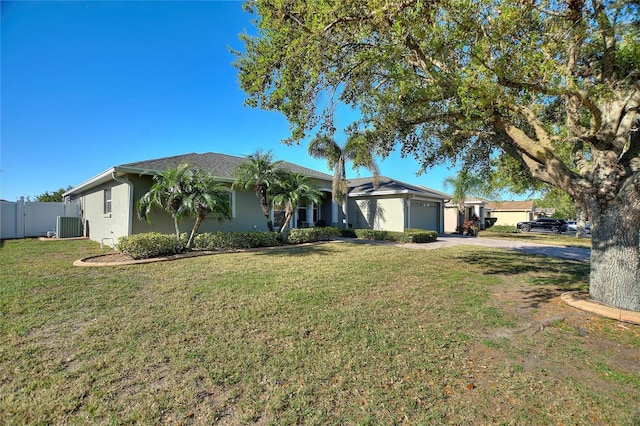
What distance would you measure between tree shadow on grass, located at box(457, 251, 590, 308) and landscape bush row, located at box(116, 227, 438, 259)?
16.2ft

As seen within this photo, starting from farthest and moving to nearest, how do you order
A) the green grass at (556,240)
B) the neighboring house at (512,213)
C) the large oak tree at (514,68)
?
the neighboring house at (512,213), the green grass at (556,240), the large oak tree at (514,68)

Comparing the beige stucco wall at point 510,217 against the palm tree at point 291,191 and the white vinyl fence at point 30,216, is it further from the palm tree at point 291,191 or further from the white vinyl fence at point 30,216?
the white vinyl fence at point 30,216

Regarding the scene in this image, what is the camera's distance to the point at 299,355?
3426 millimetres

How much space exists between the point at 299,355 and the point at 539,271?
335 inches

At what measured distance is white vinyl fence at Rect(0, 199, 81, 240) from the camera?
656 inches

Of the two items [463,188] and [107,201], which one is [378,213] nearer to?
[463,188]

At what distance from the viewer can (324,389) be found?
110 inches

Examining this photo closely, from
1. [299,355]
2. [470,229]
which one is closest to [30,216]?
[299,355]

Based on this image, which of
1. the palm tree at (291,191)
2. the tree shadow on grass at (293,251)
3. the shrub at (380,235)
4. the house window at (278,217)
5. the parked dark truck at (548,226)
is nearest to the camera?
the tree shadow on grass at (293,251)

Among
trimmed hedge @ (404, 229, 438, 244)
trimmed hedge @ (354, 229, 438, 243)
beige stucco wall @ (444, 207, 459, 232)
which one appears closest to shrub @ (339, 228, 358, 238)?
trimmed hedge @ (354, 229, 438, 243)

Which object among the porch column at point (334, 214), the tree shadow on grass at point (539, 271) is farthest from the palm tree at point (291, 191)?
the tree shadow on grass at point (539, 271)

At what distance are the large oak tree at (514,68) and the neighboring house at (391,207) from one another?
12.1 m

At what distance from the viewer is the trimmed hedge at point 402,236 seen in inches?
615

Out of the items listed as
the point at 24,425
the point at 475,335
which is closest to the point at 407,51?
the point at 475,335
